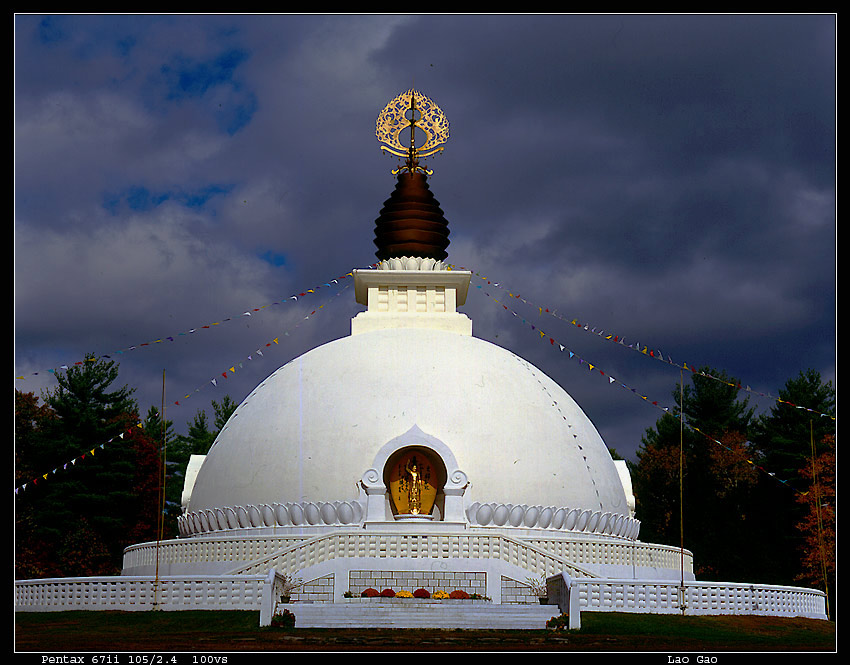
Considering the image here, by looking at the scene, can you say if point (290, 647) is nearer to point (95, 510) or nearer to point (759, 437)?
point (95, 510)

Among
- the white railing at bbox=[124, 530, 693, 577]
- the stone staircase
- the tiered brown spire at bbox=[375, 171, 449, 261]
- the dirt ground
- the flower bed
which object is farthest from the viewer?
the tiered brown spire at bbox=[375, 171, 449, 261]

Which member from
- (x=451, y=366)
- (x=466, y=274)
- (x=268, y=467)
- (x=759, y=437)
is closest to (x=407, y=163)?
(x=466, y=274)

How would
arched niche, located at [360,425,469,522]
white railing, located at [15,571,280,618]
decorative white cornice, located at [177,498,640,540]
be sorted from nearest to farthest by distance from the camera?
1. white railing, located at [15,571,280,618]
2. arched niche, located at [360,425,469,522]
3. decorative white cornice, located at [177,498,640,540]

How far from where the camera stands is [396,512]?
25000 millimetres

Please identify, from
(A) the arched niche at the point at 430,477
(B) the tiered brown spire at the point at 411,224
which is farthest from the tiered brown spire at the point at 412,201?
(A) the arched niche at the point at 430,477

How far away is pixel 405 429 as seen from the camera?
25.2 m

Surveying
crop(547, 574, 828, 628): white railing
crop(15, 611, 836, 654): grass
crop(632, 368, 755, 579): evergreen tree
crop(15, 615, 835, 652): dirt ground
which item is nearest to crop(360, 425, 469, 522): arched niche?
crop(547, 574, 828, 628): white railing

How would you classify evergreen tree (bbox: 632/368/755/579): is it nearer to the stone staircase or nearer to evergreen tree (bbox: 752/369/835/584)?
evergreen tree (bbox: 752/369/835/584)

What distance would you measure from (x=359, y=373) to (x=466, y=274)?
17.6ft

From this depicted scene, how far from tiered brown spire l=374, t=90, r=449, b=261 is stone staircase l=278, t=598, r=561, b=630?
15.5 metres

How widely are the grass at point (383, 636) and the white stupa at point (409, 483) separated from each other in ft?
11.4

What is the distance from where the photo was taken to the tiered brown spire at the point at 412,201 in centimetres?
3197

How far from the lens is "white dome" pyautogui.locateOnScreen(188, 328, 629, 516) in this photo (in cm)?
2509

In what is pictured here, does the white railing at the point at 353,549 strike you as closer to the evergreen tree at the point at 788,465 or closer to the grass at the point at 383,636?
the grass at the point at 383,636
